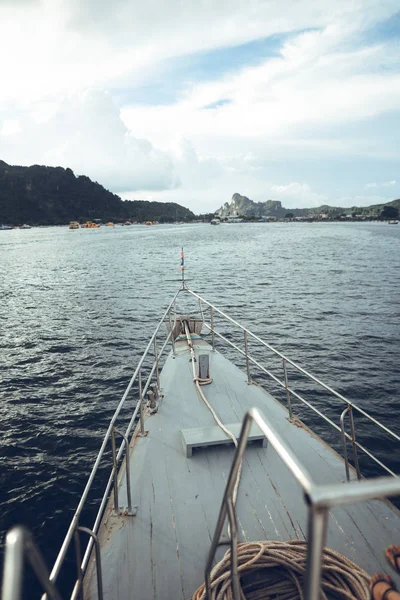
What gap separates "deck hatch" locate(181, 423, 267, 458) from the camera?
6105mm

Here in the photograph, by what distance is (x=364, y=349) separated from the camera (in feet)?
61.3

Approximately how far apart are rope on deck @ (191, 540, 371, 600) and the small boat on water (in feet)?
0.04

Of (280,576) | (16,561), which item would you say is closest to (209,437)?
(280,576)

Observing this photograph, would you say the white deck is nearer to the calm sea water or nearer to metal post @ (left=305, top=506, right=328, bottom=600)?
metal post @ (left=305, top=506, right=328, bottom=600)

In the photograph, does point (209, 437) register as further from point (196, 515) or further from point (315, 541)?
point (315, 541)

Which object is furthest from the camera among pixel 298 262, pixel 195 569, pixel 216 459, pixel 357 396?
pixel 298 262

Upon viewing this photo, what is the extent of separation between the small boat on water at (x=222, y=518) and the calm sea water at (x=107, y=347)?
3.70m

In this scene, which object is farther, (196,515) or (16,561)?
(196,515)

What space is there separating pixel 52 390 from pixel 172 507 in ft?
36.5

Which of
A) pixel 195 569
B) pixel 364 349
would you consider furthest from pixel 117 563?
pixel 364 349

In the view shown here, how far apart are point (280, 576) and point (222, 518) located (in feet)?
6.67

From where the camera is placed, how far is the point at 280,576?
12.8 feet

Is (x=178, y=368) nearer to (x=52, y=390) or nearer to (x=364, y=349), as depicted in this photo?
(x=52, y=390)

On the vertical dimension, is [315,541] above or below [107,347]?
above
